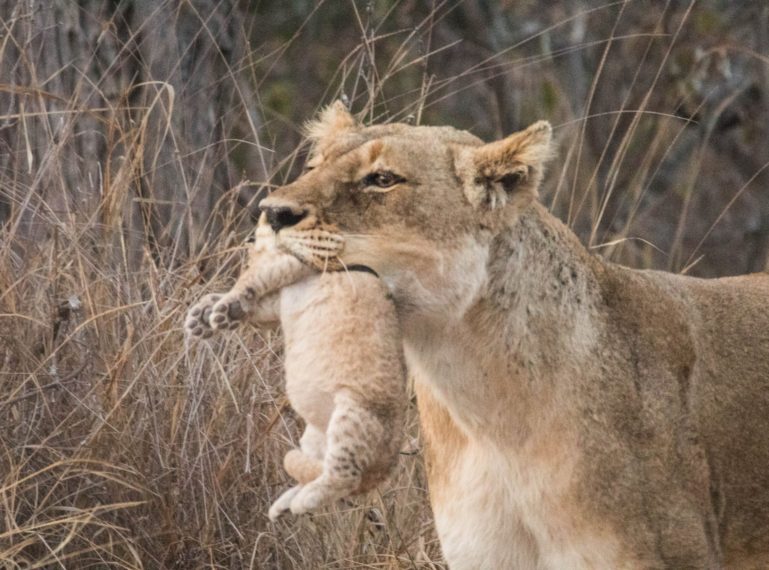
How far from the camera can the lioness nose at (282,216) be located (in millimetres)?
3727

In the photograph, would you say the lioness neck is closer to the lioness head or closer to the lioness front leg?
the lioness head

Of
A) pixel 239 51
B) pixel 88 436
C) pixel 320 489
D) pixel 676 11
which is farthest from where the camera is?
pixel 676 11

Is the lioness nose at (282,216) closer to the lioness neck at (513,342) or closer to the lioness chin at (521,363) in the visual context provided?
the lioness chin at (521,363)

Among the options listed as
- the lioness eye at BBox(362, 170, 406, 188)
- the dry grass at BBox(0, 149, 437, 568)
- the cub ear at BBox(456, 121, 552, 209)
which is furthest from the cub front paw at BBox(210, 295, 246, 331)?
the dry grass at BBox(0, 149, 437, 568)

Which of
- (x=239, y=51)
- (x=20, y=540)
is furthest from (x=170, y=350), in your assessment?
(x=239, y=51)

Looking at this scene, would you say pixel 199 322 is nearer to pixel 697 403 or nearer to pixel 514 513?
pixel 514 513

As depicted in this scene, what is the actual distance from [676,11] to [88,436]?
23.6ft

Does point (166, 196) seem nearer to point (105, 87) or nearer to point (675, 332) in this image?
point (105, 87)

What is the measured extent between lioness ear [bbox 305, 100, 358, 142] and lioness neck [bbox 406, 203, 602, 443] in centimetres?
55

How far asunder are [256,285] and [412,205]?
0.44 metres

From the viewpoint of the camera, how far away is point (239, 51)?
6.76 metres

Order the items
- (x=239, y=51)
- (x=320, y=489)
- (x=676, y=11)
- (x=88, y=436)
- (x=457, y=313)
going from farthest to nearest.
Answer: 1. (x=676, y=11)
2. (x=239, y=51)
3. (x=88, y=436)
4. (x=457, y=313)
5. (x=320, y=489)

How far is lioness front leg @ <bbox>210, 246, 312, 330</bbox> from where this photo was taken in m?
3.74

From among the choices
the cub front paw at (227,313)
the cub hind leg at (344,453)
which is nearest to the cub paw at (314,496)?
the cub hind leg at (344,453)
